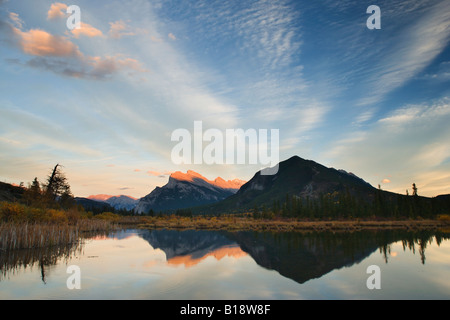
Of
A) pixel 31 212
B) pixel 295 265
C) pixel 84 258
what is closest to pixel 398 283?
pixel 295 265

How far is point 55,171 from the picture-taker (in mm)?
70688

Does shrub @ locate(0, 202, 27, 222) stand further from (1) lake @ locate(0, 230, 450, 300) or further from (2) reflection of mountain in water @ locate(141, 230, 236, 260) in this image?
(2) reflection of mountain in water @ locate(141, 230, 236, 260)

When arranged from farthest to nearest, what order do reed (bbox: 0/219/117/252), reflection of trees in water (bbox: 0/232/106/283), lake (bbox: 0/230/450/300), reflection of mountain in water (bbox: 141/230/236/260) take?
reflection of mountain in water (bbox: 141/230/236/260) < reed (bbox: 0/219/117/252) < reflection of trees in water (bbox: 0/232/106/283) < lake (bbox: 0/230/450/300)

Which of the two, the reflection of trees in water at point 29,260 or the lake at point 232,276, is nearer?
the lake at point 232,276

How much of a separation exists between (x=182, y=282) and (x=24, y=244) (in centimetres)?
2375

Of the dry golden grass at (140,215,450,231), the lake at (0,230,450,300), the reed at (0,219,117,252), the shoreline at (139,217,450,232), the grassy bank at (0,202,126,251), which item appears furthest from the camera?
the dry golden grass at (140,215,450,231)

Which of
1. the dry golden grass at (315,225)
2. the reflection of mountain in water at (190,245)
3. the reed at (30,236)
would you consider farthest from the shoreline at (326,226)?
the reed at (30,236)

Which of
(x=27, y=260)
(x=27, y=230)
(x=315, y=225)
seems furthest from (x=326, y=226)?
(x=27, y=260)

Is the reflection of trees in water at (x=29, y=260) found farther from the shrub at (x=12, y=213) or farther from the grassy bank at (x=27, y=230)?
the shrub at (x=12, y=213)

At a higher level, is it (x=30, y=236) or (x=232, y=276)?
(x=30, y=236)

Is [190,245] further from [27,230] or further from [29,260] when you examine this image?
[29,260]

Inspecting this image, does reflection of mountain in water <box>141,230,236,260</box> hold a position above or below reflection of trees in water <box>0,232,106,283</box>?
below

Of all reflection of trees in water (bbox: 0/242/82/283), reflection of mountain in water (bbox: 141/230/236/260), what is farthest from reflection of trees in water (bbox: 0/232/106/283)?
reflection of mountain in water (bbox: 141/230/236/260)
